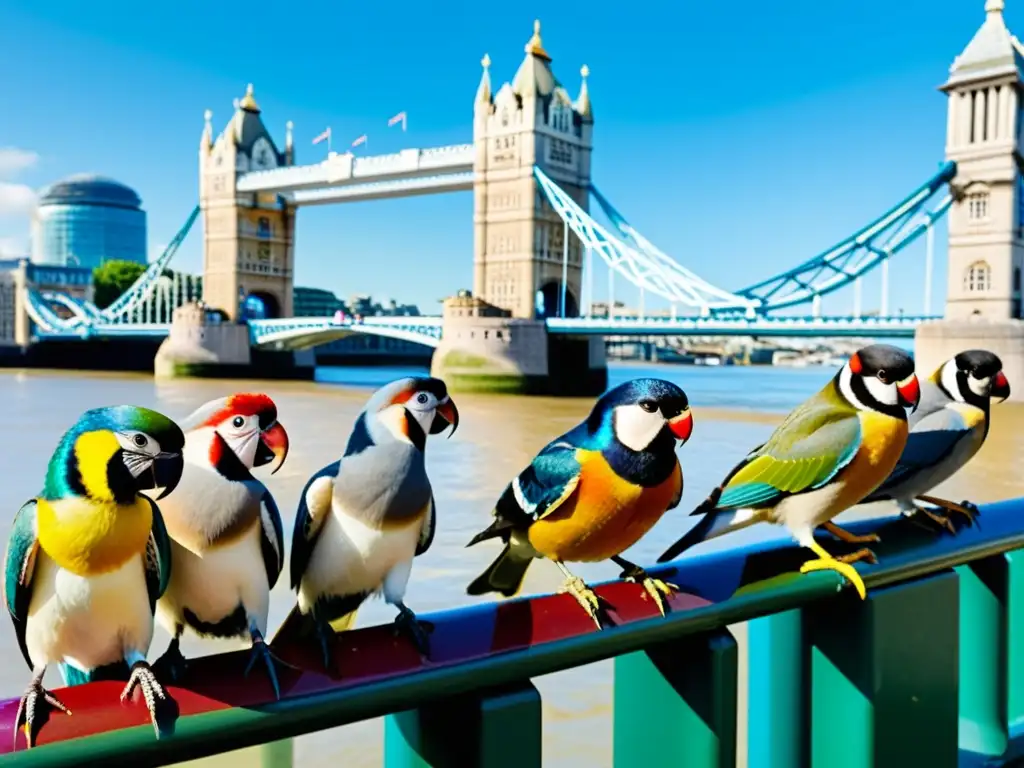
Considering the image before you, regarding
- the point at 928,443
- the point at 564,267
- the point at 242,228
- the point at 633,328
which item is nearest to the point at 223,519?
the point at 928,443

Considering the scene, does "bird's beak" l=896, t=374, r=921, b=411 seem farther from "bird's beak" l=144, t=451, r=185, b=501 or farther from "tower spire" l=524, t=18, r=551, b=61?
"tower spire" l=524, t=18, r=551, b=61

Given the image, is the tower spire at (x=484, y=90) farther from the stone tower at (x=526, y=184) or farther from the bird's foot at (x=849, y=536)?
the bird's foot at (x=849, y=536)

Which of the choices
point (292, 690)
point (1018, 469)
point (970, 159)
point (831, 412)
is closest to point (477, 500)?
point (1018, 469)

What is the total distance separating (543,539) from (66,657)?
1.89ft

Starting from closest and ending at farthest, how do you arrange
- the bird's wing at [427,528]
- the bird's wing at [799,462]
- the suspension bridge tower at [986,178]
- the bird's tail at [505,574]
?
the bird's wing at [427,528]
the bird's tail at [505,574]
the bird's wing at [799,462]
the suspension bridge tower at [986,178]

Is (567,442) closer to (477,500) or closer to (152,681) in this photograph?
(152,681)

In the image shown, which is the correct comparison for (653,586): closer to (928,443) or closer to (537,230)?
(928,443)

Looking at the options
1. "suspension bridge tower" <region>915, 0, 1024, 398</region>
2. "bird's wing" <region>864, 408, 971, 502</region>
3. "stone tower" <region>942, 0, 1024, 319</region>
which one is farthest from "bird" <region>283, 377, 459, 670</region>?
"stone tower" <region>942, 0, 1024, 319</region>

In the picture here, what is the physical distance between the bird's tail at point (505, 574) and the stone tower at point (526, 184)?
26919 millimetres

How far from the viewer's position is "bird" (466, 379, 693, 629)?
1.20 metres

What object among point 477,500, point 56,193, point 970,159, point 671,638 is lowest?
point 477,500

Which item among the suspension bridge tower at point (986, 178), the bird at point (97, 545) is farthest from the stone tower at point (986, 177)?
the bird at point (97, 545)

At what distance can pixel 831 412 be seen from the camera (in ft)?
4.76

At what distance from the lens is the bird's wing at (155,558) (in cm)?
89
